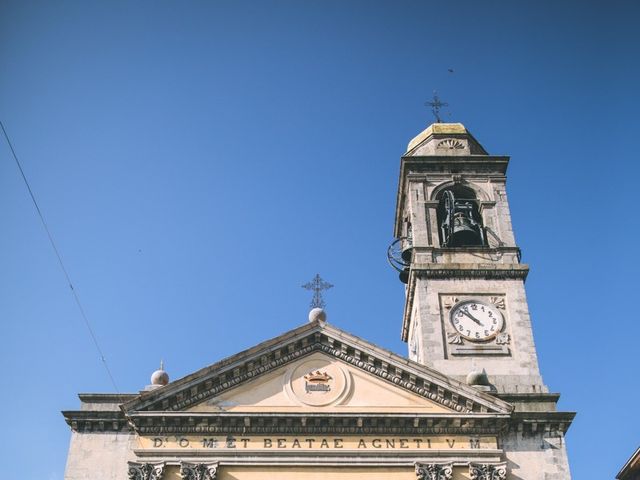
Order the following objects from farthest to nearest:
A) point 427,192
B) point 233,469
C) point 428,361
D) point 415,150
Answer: point 415,150 → point 427,192 → point 428,361 → point 233,469

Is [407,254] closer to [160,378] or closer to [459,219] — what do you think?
[459,219]

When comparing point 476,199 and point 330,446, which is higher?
point 476,199

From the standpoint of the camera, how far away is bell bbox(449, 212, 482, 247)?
1201 inches

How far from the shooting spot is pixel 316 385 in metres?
24.8

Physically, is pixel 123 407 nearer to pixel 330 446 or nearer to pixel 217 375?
pixel 217 375

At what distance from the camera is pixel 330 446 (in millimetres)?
23734

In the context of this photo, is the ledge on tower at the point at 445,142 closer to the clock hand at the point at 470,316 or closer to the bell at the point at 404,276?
the bell at the point at 404,276

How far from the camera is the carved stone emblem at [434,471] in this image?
23.1 meters

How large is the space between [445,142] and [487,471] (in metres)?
14.7

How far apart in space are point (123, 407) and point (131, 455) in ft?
4.69

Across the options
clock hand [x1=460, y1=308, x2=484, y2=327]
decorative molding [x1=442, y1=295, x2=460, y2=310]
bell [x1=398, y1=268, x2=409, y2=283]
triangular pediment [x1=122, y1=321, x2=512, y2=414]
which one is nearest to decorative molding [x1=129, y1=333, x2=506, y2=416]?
triangular pediment [x1=122, y1=321, x2=512, y2=414]

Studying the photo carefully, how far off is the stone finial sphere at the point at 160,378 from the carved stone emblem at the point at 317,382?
4.34m

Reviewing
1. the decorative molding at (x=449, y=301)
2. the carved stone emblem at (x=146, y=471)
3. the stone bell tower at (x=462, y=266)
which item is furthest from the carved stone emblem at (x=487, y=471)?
the carved stone emblem at (x=146, y=471)

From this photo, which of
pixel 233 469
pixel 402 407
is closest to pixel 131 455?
pixel 233 469
